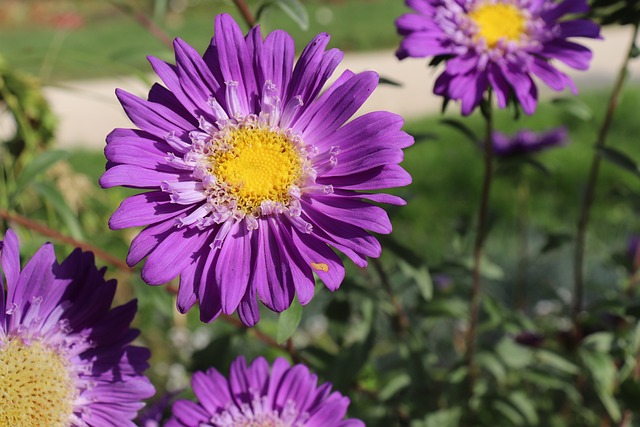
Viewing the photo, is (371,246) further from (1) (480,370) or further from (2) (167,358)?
(2) (167,358)

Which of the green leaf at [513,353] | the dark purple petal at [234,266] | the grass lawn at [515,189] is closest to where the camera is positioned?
the dark purple petal at [234,266]

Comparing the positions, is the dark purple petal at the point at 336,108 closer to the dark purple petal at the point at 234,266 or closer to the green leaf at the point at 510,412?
the dark purple petal at the point at 234,266

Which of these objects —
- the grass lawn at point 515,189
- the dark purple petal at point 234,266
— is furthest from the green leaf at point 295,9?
the grass lawn at point 515,189

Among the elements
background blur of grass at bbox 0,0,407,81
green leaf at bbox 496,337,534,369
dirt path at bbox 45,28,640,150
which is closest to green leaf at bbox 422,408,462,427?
green leaf at bbox 496,337,534,369

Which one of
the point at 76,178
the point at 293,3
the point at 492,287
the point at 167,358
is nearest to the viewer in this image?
the point at 293,3

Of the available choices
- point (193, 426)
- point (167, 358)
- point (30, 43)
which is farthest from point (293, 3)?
point (30, 43)

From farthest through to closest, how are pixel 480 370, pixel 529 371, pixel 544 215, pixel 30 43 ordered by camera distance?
pixel 30 43
pixel 544 215
pixel 480 370
pixel 529 371
